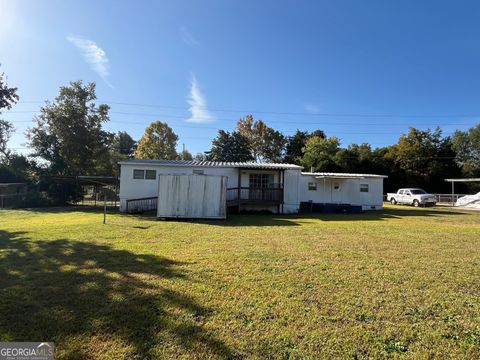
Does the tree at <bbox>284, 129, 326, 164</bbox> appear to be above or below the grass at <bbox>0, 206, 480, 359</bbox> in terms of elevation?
above

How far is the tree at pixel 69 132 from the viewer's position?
28.3m

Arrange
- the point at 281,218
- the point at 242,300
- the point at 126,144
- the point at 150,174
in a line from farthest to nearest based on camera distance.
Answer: the point at 126,144
the point at 150,174
the point at 281,218
the point at 242,300

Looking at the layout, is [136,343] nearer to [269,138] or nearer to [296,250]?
[296,250]

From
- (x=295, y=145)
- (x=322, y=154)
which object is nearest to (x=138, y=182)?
(x=322, y=154)

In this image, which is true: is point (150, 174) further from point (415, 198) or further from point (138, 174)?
point (415, 198)

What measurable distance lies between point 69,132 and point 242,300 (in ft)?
97.9

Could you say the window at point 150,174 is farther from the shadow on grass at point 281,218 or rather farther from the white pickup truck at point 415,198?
the white pickup truck at point 415,198

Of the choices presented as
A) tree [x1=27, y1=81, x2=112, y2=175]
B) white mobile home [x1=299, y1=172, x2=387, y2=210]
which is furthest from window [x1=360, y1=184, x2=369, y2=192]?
tree [x1=27, y1=81, x2=112, y2=175]

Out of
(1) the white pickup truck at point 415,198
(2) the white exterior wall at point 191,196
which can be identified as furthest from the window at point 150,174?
(1) the white pickup truck at point 415,198

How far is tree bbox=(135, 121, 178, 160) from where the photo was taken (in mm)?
44844

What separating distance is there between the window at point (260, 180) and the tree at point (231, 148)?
27890 millimetres

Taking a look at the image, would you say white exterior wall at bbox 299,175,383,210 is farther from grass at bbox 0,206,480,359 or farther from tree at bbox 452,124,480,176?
tree at bbox 452,124,480,176

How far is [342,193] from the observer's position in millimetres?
23219

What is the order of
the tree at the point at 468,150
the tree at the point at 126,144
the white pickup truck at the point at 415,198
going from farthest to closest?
the tree at the point at 126,144
the tree at the point at 468,150
the white pickup truck at the point at 415,198
